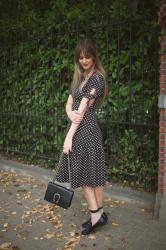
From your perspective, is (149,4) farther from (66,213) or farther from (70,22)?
(66,213)

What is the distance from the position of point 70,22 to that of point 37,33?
76 cm

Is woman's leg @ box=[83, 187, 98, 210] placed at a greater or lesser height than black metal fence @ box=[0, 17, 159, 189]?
lesser

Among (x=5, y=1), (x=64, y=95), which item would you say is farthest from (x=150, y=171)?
(x=5, y=1)

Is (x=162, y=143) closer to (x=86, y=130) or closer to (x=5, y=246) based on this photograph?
(x=86, y=130)

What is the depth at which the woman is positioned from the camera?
3.74 m

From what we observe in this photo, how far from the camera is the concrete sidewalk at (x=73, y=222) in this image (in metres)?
3.86

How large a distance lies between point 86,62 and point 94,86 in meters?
0.25

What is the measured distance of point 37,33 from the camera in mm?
6293

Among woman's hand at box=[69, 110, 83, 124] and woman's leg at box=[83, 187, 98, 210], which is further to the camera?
woman's leg at box=[83, 187, 98, 210]

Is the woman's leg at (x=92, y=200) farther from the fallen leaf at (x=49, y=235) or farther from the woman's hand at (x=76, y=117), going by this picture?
the woman's hand at (x=76, y=117)

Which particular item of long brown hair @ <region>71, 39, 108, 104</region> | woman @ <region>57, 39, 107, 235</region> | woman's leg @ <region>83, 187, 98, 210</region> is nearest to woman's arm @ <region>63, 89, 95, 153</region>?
woman @ <region>57, 39, 107, 235</region>

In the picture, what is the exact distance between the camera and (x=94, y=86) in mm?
3740

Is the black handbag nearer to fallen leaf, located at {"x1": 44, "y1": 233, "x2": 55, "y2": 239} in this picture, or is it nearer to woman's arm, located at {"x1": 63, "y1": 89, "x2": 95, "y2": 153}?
woman's arm, located at {"x1": 63, "y1": 89, "x2": 95, "y2": 153}

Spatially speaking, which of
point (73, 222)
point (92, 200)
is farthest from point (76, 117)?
point (73, 222)
